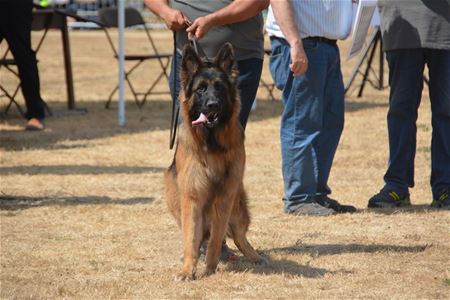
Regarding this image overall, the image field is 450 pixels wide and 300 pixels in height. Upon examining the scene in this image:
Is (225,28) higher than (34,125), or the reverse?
(225,28)

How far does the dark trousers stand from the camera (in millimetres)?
11297

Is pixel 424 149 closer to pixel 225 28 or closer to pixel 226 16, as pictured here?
pixel 225 28

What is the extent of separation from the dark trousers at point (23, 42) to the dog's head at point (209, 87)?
6.45 meters

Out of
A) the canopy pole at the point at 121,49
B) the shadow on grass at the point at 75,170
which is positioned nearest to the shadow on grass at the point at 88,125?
the canopy pole at the point at 121,49

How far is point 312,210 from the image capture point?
717 centimetres

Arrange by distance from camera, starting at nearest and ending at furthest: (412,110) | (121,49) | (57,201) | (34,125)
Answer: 1. (412,110)
2. (57,201)
3. (34,125)
4. (121,49)

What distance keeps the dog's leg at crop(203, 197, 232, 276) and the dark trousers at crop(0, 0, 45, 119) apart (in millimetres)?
6581

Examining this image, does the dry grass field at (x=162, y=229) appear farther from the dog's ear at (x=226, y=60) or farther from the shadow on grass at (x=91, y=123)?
the dog's ear at (x=226, y=60)

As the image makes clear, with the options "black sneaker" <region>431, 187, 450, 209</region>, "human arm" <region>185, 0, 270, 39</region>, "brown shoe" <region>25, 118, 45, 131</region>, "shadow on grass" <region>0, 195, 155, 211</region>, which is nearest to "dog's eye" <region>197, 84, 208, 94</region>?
"human arm" <region>185, 0, 270, 39</region>

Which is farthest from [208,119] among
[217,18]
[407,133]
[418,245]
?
[407,133]

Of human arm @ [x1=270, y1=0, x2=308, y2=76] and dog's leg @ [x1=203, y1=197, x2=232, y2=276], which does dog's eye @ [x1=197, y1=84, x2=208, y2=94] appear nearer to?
dog's leg @ [x1=203, y1=197, x2=232, y2=276]

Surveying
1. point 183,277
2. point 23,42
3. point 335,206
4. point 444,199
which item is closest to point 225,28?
point 183,277

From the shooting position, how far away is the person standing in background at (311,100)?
6871mm

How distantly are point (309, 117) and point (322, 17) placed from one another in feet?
Answer: 2.46
